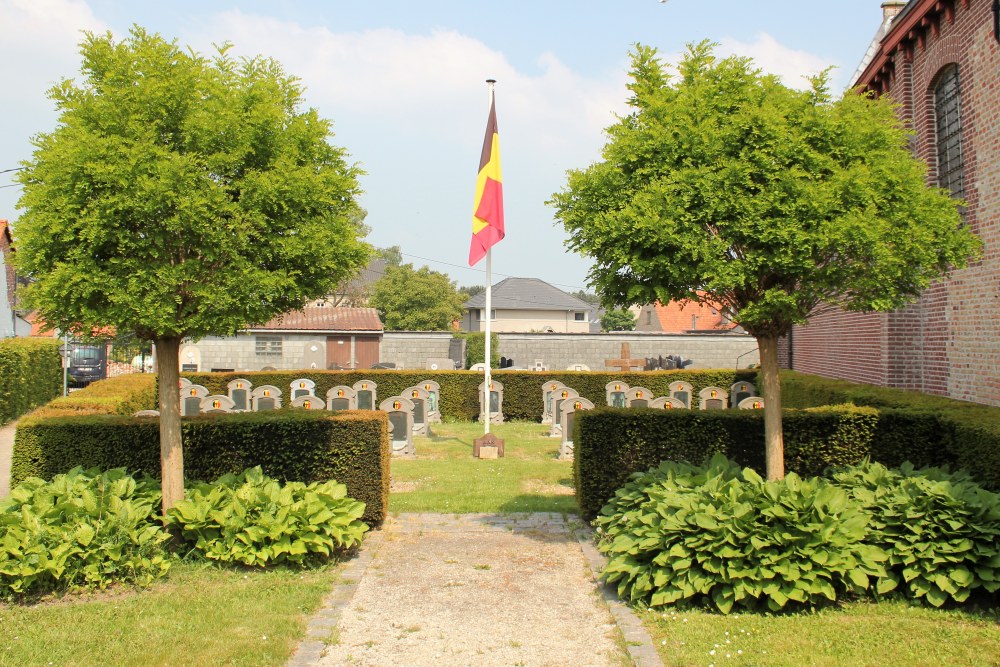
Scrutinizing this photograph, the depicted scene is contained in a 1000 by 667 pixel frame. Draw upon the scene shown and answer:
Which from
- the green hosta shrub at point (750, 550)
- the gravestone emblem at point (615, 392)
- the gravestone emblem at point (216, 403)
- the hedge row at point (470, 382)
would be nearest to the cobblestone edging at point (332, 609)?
the green hosta shrub at point (750, 550)

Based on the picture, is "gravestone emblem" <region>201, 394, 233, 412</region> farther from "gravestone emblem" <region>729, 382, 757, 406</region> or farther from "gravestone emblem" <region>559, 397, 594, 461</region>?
"gravestone emblem" <region>729, 382, 757, 406</region>

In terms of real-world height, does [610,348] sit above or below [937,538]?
above

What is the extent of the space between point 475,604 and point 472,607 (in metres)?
0.07

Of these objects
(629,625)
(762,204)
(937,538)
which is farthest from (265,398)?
(937,538)

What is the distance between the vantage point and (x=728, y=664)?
490cm

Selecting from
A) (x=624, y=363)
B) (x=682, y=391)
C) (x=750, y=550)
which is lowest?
(x=750, y=550)

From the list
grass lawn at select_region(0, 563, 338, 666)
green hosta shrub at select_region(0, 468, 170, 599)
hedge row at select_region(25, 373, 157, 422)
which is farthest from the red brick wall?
hedge row at select_region(25, 373, 157, 422)

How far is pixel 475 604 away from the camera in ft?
20.6

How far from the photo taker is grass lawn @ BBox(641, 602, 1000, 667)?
195 inches

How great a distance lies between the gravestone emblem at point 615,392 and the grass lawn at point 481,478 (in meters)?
2.00

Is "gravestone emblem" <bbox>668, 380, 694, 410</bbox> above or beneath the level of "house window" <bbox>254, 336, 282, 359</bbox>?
beneath

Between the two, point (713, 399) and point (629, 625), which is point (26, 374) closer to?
point (713, 399)

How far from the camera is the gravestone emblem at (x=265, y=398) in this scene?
17.7 m

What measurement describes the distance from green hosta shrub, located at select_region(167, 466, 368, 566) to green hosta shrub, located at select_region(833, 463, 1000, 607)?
4490 millimetres
